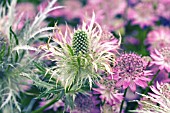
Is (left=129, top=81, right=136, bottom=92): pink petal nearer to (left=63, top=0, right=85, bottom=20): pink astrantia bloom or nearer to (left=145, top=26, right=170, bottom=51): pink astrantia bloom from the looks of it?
(left=145, top=26, right=170, bottom=51): pink astrantia bloom

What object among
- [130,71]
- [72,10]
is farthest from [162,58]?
[72,10]

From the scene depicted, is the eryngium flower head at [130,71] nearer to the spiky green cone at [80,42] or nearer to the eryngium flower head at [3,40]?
the spiky green cone at [80,42]

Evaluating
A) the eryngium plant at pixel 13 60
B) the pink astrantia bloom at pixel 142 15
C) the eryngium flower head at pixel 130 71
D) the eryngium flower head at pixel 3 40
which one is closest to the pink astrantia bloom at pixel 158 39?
the pink astrantia bloom at pixel 142 15

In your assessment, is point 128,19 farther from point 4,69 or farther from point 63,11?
point 4,69

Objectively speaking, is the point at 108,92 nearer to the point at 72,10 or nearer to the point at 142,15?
the point at 142,15

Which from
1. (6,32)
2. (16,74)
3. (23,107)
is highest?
(6,32)

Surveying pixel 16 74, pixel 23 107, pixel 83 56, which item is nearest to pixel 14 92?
pixel 16 74

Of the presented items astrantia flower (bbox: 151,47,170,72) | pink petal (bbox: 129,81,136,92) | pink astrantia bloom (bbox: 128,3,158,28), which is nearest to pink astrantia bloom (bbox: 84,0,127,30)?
pink astrantia bloom (bbox: 128,3,158,28)
